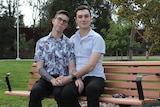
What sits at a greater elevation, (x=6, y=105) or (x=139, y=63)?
(x=139, y=63)

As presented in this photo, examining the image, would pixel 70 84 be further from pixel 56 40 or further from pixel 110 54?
pixel 110 54

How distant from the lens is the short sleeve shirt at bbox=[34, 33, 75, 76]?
16.5ft

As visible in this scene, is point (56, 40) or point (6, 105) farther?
point (6, 105)

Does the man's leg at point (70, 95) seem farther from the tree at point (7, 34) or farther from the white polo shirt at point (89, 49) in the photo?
the tree at point (7, 34)

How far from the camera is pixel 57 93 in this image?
15.3ft

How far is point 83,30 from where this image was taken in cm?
502

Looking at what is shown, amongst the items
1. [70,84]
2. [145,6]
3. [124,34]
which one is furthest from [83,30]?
[124,34]

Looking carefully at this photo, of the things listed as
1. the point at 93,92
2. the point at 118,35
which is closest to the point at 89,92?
the point at 93,92

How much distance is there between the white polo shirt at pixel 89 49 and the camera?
4.84 m

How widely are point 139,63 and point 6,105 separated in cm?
300

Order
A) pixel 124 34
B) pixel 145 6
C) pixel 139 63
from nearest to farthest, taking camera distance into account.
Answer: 1. pixel 139 63
2. pixel 145 6
3. pixel 124 34

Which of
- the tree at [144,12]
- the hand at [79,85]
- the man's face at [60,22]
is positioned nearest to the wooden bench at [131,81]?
the hand at [79,85]

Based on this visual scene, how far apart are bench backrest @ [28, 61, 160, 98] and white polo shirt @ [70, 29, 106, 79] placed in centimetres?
31

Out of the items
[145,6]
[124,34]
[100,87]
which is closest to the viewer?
[100,87]
